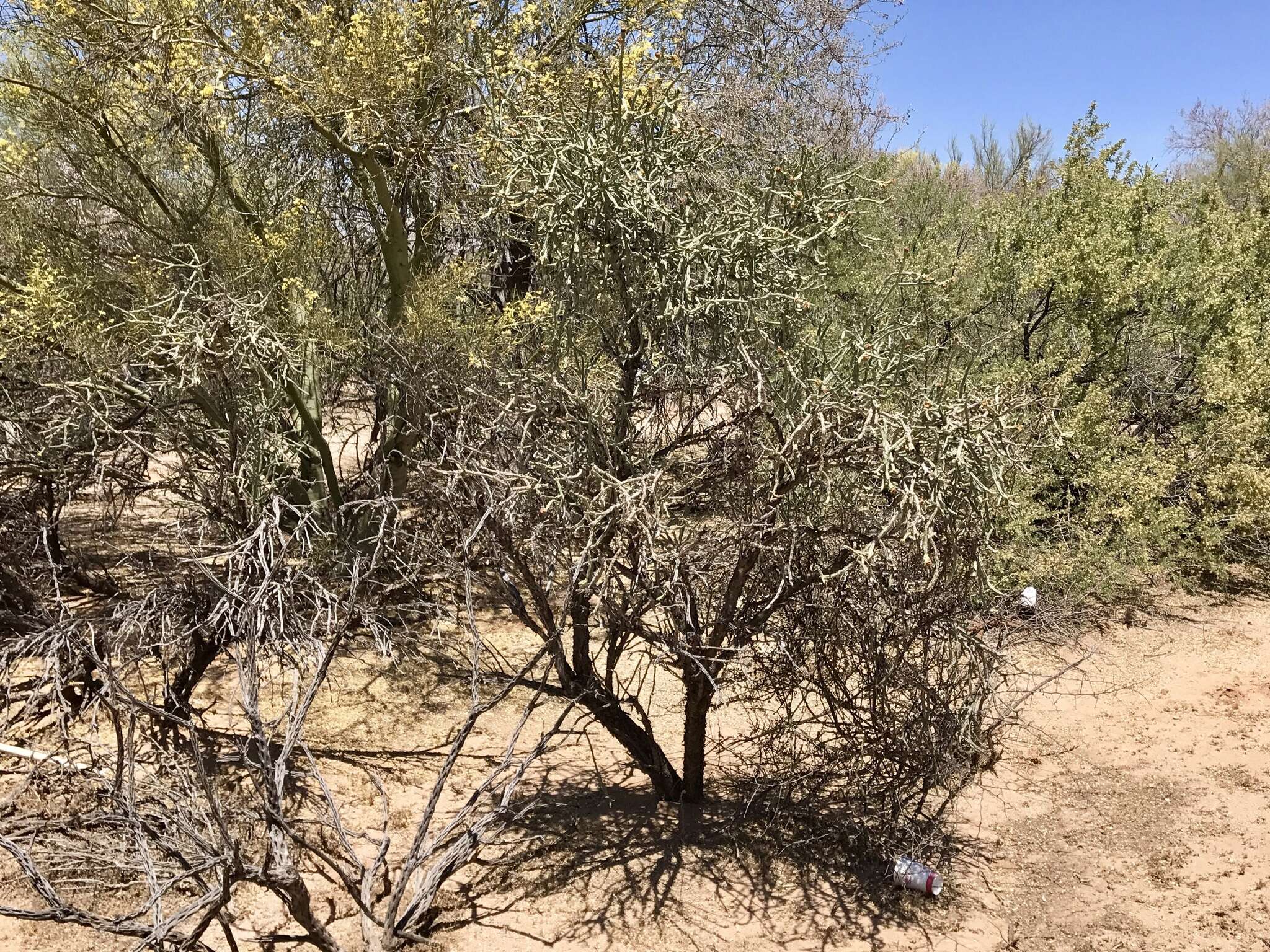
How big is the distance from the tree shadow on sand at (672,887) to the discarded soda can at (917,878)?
6 centimetres

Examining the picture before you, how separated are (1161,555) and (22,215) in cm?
1151

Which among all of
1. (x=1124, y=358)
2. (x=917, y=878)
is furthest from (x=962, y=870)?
(x=1124, y=358)

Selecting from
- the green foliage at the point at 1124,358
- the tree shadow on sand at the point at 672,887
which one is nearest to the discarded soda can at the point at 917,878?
the tree shadow on sand at the point at 672,887

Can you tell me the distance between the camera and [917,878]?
A: 5250mm

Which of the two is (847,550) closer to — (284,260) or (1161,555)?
(284,260)

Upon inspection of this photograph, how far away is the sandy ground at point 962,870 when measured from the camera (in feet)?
16.2

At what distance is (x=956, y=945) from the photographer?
4887mm

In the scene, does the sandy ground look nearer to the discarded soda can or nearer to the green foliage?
the discarded soda can

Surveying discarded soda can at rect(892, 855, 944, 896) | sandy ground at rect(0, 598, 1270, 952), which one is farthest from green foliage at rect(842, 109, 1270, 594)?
discarded soda can at rect(892, 855, 944, 896)

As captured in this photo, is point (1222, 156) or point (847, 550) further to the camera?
point (1222, 156)

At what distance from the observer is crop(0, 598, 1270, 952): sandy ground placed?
494 cm

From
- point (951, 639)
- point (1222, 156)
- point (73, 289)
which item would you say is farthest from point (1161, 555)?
point (1222, 156)

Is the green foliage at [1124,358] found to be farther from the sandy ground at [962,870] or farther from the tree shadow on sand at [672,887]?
the tree shadow on sand at [672,887]

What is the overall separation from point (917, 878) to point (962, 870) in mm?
486
